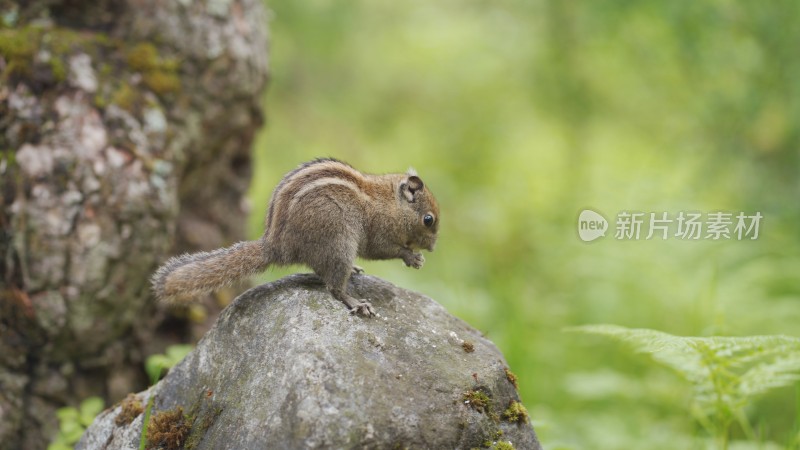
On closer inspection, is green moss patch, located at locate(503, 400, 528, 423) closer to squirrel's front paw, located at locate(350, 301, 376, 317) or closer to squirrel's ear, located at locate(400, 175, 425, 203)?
squirrel's front paw, located at locate(350, 301, 376, 317)

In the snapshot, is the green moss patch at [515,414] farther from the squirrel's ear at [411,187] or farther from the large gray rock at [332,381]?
the squirrel's ear at [411,187]

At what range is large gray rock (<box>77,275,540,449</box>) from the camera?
2.83 meters

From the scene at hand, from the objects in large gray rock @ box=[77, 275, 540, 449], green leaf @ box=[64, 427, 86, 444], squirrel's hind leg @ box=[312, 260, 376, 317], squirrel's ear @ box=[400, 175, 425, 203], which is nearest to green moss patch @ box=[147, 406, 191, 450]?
large gray rock @ box=[77, 275, 540, 449]

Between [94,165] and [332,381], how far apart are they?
8.52 ft

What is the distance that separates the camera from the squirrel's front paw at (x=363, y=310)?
3334mm

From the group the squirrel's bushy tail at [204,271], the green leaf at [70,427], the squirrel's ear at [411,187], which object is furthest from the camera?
the squirrel's ear at [411,187]

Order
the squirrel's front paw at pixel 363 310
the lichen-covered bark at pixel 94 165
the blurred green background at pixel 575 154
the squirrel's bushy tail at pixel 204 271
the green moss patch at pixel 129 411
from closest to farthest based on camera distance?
the squirrel's front paw at pixel 363 310
the green moss patch at pixel 129 411
the squirrel's bushy tail at pixel 204 271
the lichen-covered bark at pixel 94 165
the blurred green background at pixel 575 154

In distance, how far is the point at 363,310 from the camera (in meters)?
3.34

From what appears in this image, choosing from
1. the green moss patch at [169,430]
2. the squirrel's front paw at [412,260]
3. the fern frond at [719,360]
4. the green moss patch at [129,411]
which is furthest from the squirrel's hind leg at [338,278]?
the fern frond at [719,360]

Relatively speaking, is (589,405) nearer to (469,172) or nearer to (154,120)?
(154,120)

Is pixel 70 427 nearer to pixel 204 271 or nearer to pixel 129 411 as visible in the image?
pixel 129 411

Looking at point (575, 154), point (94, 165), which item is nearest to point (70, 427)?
point (94, 165)

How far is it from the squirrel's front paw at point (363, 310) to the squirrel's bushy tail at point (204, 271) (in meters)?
0.66

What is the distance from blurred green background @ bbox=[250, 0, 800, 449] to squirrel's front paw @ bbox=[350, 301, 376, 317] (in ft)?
4.32
